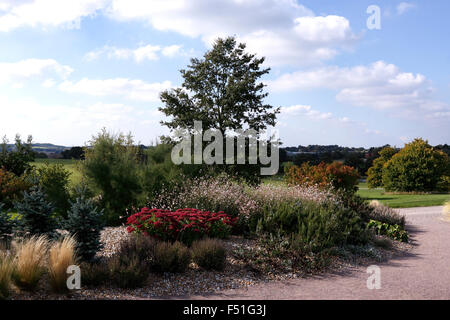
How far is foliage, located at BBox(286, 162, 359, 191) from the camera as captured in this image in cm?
1597

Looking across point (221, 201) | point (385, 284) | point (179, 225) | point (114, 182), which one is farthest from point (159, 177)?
point (385, 284)

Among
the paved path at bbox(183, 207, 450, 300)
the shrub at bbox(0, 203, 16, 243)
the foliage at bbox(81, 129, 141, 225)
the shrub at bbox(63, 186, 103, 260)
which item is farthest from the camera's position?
the foliage at bbox(81, 129, 141, 225)

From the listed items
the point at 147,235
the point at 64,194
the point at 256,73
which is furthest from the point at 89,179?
the point at 256,73

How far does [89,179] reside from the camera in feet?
34.3

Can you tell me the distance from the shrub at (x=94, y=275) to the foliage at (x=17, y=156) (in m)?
13.5

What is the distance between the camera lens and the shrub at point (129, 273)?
5.09 m

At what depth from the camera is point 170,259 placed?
5617mm

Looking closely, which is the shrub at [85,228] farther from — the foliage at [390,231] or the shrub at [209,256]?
the foliage at [390,231]

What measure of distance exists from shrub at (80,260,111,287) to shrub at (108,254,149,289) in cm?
9

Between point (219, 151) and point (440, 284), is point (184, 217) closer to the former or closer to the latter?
point (440, 284)

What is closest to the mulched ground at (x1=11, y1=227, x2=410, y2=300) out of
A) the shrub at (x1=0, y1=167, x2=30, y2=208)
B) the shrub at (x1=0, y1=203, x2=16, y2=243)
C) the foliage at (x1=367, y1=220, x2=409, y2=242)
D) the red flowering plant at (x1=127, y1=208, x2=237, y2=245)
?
the red flowering plant at (x1=127, y1=208, x2=237, y2=245)

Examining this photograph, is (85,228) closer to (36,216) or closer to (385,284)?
(36,216)

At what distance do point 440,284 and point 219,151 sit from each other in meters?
13.9

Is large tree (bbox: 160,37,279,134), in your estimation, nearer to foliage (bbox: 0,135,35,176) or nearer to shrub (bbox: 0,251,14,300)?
foliage (bbox: 0,135,35,176)
